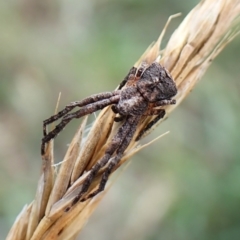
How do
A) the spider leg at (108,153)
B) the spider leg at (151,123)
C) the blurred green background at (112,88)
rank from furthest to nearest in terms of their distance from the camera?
the blurred green background at (112,88) → the spider leg at (151,123) → the spider leg at (108,153)

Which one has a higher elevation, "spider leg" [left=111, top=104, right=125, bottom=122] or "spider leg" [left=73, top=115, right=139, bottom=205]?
"spider leg" [left=111, top=104, right=125, bottom=122]

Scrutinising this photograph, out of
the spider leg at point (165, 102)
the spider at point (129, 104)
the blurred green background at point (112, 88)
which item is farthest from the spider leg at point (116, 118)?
the blurred green background at point (112, 88)

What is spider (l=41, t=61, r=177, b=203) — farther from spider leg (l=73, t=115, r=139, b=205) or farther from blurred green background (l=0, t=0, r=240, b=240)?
blurred green background (l=0, t=0, r=240, b=240)

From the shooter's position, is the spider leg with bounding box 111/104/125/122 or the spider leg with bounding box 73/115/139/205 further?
the spider leg with bounding box 111/104/125/122

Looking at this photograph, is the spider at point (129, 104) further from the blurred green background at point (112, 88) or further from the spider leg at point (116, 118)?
the blurred green background at point (112, 88)

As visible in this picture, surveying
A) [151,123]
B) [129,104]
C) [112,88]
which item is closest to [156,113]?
[151,123]

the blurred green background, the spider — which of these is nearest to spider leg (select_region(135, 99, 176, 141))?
the spider
